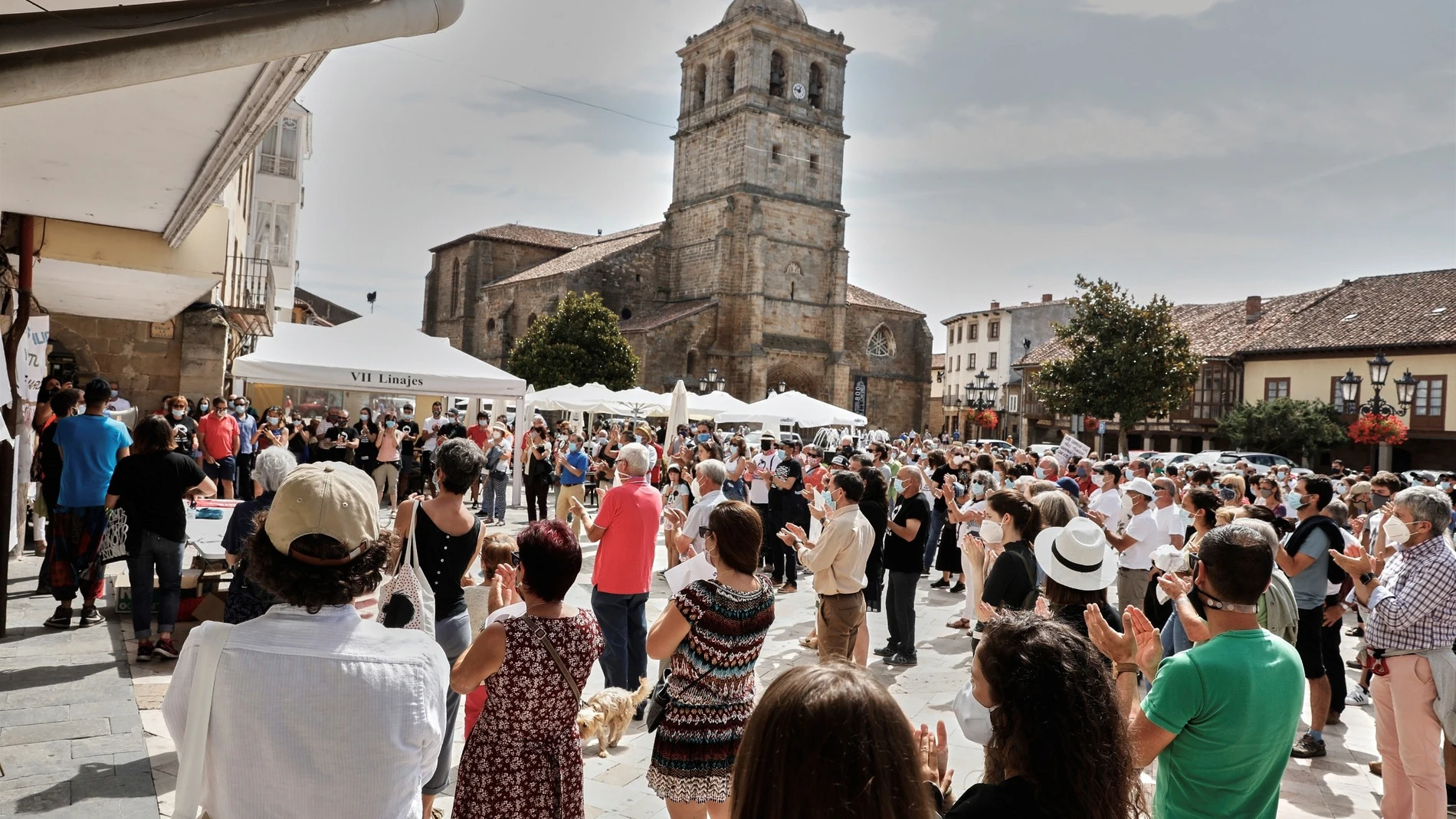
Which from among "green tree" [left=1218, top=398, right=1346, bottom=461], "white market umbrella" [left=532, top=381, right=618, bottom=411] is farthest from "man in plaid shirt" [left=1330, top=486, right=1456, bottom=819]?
"green tree" [left=1218, top=398, right=1346, bottom=461]

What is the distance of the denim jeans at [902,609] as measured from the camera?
282 inches

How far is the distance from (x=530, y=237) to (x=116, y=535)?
58241mm

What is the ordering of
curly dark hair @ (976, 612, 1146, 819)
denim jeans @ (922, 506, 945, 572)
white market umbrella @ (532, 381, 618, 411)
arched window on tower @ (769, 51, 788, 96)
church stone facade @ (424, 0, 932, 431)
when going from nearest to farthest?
curly dark hair @ (976, 612, 1146, 819) < denim jeans @ (922, 506, 945, 572) < white market umbrella @ (532, 381, 618, 411) < church stone facade @ (424, 0, 932, 431) < arched window on tower @ (769, 51, 788, 96)

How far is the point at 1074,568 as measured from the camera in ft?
12.3

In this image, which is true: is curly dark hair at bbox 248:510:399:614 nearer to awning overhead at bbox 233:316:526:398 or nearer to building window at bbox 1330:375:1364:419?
awning overhead at bbox 233:316:526:398

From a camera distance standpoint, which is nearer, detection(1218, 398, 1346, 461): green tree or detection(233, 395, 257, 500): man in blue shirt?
detection(233, 395, 257, 500): man in blue shirt

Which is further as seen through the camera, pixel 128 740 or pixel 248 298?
pixel 248 298

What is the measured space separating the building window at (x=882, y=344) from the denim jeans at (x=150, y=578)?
46.3m

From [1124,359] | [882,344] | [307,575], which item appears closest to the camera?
[307,575]

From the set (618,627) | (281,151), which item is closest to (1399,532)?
(618,627)

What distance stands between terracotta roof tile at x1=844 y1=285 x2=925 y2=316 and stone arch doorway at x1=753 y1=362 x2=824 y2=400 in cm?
538

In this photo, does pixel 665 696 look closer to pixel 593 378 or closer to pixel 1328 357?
pixel 593 378

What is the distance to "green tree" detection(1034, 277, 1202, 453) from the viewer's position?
33469 millimetres

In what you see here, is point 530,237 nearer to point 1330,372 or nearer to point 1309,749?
point 1330,372
